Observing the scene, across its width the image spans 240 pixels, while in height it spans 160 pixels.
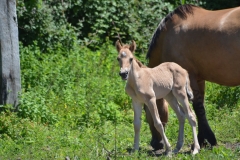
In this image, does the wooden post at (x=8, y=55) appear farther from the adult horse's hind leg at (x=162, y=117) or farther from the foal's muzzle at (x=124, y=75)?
the foal's muzzle at (x=124, y=75)

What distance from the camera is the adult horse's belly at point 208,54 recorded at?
294 inches

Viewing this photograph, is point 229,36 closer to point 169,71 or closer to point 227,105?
point 169,71

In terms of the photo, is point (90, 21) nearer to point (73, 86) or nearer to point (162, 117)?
point (73, 86)

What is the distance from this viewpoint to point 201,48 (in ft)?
25.2

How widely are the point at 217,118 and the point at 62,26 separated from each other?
16.6 ft

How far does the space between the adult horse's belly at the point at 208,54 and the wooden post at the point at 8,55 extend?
243 centimetres

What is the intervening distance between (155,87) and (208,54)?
99 cm

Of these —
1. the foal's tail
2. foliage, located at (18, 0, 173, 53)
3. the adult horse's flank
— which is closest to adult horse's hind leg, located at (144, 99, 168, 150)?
the adult horse's flank

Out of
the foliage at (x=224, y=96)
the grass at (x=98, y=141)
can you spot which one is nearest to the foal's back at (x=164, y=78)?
the grass at (x=98, y=141)

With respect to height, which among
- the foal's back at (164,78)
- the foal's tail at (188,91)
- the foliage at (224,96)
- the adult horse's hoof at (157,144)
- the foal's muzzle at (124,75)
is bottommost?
the adult horse's hoof at (157,144)

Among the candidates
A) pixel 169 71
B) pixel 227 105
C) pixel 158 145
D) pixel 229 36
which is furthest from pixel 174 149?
pixel 227 105

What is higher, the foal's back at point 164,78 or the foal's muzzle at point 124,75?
the foal's muzzle at point 124,75

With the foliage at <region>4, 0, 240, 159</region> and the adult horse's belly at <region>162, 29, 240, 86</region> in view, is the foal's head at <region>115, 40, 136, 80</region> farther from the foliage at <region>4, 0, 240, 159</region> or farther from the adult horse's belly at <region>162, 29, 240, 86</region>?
the adult horse's belly at <region>162, 29, 240, 86</region>

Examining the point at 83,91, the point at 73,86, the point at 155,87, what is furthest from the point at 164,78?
the point at 73,86
